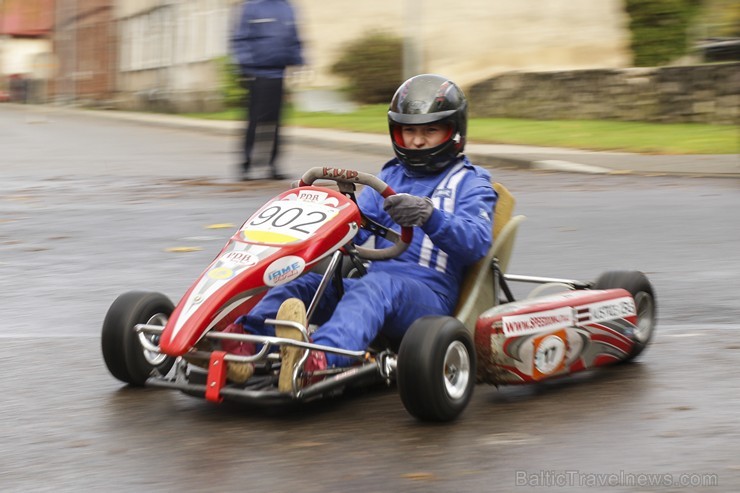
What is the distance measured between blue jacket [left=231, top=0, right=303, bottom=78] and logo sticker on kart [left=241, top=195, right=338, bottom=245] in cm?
787

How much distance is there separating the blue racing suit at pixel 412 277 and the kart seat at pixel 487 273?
63mm

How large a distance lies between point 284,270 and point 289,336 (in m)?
0.34

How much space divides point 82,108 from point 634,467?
35.0 metres

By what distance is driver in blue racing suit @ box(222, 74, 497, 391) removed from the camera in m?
4.70

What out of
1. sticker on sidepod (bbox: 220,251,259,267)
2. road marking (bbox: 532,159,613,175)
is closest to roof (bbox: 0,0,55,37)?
road marking (bbox: 532,159,613,175)

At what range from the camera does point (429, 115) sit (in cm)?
528

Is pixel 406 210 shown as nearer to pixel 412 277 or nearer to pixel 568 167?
pixel 412 277

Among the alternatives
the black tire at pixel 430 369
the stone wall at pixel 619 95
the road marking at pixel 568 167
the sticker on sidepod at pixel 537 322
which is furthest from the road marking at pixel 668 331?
the stone wall at pixel 619 95

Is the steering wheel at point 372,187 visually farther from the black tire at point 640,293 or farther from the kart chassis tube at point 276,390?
the black tire at point 640,293

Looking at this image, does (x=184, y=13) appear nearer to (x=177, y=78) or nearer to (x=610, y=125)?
(x=177, y=78)

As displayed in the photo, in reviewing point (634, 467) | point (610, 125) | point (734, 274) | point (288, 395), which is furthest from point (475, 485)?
point (610, 125)

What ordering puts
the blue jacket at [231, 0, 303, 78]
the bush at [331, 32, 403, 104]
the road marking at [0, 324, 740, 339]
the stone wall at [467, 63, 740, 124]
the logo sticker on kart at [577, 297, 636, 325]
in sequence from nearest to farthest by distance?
the logo sticker on kart at [577, 297, 636, 325] → the road marking at [0, 324, 740, 339] → the blue jacket at [231, 0, 303, 78] → the stone wall at [467, 63, 740, 124] → the bush at [331, 32, 403, 104]

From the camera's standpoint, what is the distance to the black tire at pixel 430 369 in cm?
445

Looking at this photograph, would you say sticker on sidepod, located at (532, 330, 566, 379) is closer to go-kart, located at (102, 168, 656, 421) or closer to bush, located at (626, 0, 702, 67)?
go-kart, located at (102, 168, 656, 421)
